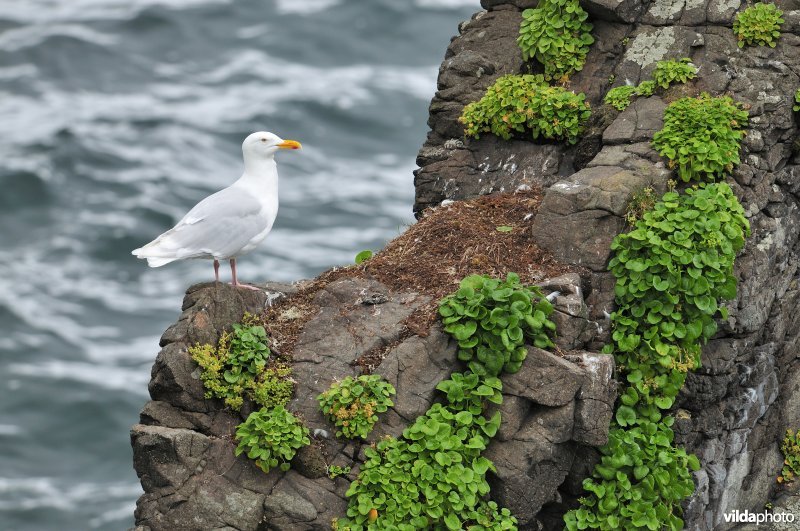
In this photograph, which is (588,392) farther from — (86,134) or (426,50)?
(426,50)

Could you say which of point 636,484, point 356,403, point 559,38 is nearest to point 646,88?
point 559,38

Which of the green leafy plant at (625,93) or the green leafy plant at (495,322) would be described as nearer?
the green leafy plant at (495,322)

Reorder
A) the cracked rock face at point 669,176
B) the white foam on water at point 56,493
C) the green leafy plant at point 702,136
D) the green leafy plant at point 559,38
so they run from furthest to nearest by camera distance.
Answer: the white foam on water at point 56,493, the green leafy plant at point 559,38, the green leafy plant at point 702,136, the cracked rock face at point 669,176

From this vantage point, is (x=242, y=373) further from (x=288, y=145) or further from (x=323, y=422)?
(x=288, y=145)

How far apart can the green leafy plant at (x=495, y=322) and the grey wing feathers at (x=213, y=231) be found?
2.31 metres

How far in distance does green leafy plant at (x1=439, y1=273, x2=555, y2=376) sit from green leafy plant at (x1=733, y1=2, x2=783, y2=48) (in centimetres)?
494

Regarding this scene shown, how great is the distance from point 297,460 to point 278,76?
133ft

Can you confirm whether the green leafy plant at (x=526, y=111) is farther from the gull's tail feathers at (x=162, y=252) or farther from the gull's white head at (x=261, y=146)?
the gull's tail feathers at (x=162, y=252)

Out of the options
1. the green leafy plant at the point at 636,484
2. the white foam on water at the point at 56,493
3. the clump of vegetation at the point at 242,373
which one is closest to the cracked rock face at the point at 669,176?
the green leafy plant at the point at 636,484

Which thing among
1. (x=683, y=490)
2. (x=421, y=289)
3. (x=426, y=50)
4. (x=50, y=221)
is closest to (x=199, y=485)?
(x=421, y=289)

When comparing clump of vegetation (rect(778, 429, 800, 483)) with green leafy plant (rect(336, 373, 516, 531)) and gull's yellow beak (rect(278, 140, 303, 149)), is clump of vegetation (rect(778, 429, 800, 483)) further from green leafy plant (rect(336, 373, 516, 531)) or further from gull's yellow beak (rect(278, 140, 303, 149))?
gull's yellow beak (rect(278, 140, 303, 149))

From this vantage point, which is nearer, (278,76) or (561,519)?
(561,519)

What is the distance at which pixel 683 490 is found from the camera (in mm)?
12453

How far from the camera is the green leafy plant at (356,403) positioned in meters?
11.5
